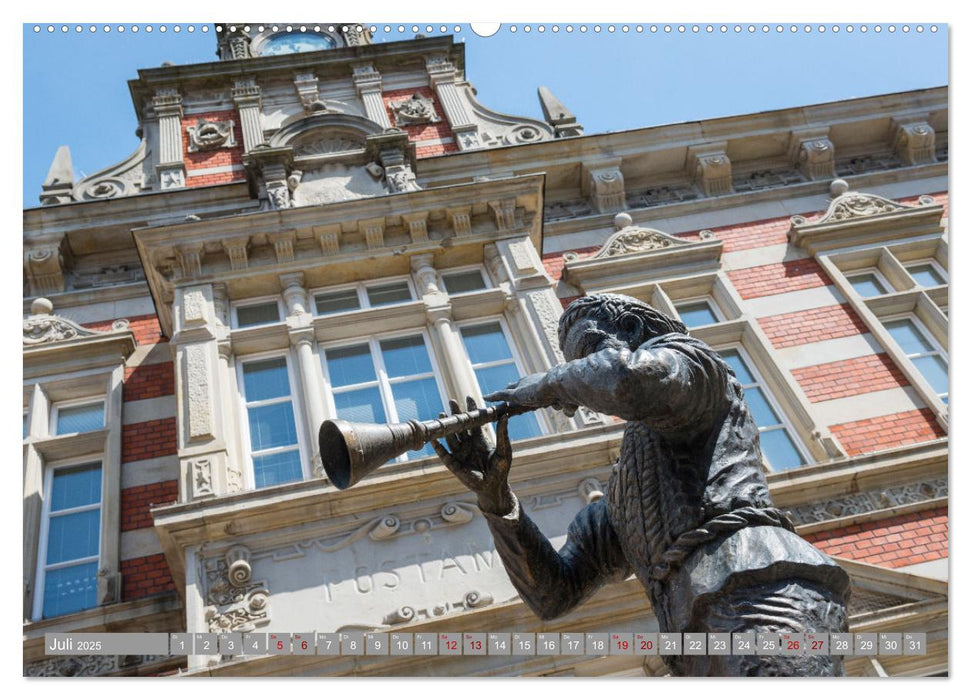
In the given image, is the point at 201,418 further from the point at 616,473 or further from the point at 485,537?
the point at 616,473

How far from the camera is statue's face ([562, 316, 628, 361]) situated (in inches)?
121

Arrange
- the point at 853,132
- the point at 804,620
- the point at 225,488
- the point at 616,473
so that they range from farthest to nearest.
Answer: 1. the point at 853,132
2. the point at 225,488
3. the point at 616,473
4. the point at 804,620

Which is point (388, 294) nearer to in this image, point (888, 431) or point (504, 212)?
point (504, 212)

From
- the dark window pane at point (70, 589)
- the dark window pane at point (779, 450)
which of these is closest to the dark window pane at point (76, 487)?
the dark window pane at point (70, 589)

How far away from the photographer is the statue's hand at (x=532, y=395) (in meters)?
2.78

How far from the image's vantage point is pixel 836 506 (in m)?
7.45

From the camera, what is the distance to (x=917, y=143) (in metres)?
11.7

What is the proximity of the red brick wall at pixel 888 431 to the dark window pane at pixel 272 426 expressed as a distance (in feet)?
16.0

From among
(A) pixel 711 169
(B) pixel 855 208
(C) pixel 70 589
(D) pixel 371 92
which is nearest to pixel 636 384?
(C) pixel 70 589

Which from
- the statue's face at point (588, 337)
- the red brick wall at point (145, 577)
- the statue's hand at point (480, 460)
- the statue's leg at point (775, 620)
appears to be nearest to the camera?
the statue's leg at point (775, 620)

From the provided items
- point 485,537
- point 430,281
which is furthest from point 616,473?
point 430,281

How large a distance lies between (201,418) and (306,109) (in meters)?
6.35

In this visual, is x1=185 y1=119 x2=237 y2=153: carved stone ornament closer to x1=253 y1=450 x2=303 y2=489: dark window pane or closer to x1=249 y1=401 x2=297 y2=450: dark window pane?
x1=249 y1=401 x2=297 y2=450: dark window pane

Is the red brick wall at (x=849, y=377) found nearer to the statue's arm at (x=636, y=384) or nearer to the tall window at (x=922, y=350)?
the tall window at (x=922, y=350)
